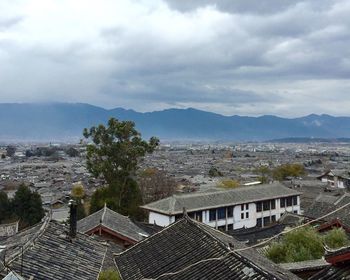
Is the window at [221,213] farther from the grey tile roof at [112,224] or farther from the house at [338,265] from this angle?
the house at [338,265]

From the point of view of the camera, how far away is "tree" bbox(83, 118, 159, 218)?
35.1 metres

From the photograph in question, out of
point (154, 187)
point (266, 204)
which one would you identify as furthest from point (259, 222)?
point (154, 187)

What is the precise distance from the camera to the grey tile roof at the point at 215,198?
121 ft

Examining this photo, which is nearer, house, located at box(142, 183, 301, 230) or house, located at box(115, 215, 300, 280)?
house, located at box(115, 215, 300, 280)

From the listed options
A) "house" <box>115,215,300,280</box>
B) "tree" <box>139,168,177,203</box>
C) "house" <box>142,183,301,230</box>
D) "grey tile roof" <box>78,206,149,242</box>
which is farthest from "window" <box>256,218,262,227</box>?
"house" <box>115,215,300,280</box>

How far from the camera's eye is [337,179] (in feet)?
235

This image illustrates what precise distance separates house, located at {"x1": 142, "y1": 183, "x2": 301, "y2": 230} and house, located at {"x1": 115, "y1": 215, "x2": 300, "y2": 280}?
69.5 feet

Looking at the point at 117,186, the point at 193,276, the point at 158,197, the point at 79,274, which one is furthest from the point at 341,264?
the point at 158,197

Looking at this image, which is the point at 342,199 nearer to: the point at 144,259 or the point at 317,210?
the point at 317,210

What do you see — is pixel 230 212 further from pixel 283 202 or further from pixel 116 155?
pixel 116 155

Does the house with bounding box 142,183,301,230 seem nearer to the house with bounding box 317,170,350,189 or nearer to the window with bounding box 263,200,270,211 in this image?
the window with bounding box 263,200,270,211

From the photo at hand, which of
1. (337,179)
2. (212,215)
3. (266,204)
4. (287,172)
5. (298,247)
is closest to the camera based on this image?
(298,247)

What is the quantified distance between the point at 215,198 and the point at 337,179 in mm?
37283

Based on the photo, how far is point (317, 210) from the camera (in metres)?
35.3
